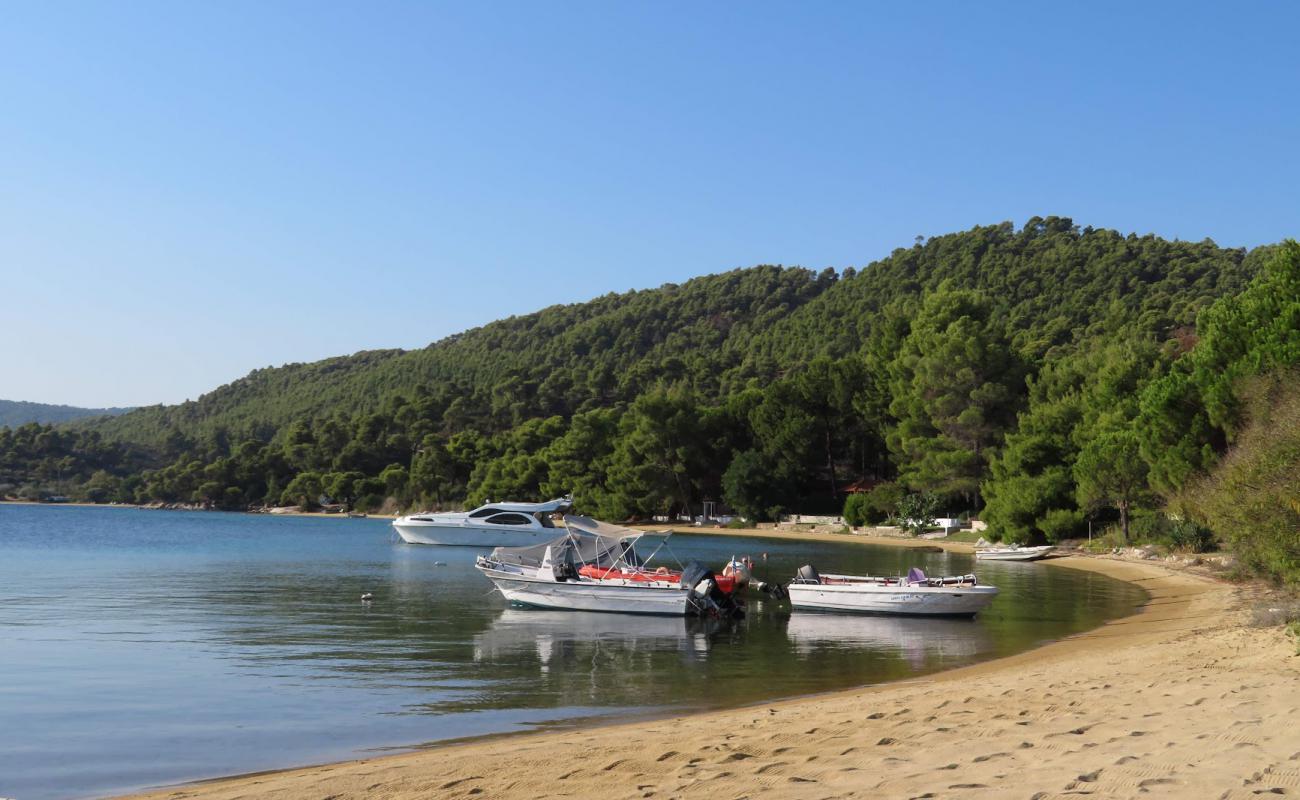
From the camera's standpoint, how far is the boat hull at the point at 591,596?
29781mm

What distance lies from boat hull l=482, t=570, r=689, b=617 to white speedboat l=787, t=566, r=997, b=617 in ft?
13.4

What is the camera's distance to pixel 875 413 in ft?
304

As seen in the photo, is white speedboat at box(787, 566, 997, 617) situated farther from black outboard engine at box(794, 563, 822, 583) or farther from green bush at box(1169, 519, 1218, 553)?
green bush at box(1169, 519, 1218, 553)

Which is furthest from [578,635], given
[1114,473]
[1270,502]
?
[1114,473]

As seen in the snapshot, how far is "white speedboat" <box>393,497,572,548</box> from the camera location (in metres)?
70.6

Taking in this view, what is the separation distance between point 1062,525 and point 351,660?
1784 inches

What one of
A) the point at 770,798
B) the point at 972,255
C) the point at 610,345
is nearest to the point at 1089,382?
the point at 770,798

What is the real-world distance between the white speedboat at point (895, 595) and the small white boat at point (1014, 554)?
24.7 m

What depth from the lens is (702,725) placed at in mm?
13758

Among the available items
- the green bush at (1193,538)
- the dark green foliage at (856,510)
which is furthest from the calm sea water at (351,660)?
the dark green foliage at (856,510)

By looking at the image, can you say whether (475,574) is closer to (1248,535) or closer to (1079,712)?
(1248,535)

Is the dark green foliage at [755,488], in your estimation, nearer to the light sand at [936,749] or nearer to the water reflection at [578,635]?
the water reflection at [578,635]

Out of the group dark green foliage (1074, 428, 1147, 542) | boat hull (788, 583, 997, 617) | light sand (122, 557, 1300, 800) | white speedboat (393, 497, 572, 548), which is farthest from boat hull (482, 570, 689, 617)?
white speedboat (393, 497, 572, 548)

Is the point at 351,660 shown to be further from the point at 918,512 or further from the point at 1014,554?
the point at 918,512
